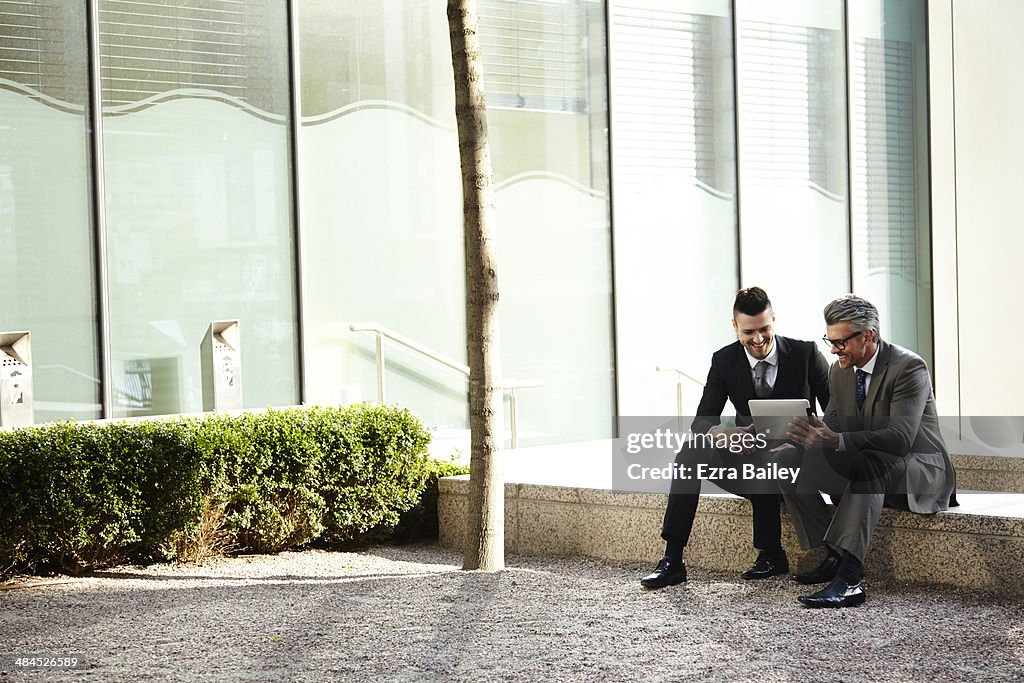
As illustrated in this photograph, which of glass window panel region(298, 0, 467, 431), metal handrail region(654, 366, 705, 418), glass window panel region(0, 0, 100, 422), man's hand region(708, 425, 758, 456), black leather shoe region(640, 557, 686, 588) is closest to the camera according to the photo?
man's hand region(708, 425, 758, 456)

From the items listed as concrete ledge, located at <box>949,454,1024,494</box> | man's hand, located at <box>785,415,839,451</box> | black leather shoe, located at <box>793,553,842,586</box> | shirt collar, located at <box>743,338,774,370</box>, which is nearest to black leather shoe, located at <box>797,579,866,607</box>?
black leather shoe, located at <box>793,553,842,586</box>

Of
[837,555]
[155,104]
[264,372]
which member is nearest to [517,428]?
[264,372]

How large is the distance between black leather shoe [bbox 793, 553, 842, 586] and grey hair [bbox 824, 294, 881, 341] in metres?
1.15

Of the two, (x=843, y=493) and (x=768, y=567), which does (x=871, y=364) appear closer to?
(x=843, y=493)

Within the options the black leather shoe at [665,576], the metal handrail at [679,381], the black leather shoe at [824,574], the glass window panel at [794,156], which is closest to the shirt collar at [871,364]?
the black leather shoe at [824,574]

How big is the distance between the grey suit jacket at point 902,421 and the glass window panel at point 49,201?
206 inches

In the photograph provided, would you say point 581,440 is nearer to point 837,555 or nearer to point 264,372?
point 264,372

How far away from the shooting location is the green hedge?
281 inches

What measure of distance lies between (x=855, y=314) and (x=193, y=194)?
5.24m

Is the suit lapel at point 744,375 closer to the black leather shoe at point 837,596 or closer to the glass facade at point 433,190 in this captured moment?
the black leather shoe at point 837,596

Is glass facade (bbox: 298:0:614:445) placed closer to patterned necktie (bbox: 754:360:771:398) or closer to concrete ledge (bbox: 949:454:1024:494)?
concrete ledge (bbox: 949:454:1024:494)

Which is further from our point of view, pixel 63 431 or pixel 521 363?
pixel 521 363

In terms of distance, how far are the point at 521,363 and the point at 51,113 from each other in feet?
14.3

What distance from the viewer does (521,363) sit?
10.8m
